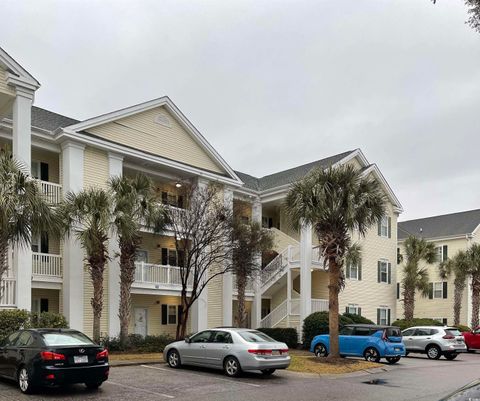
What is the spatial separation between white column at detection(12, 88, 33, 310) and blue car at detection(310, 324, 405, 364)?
11.4m

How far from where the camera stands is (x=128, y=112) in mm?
26172

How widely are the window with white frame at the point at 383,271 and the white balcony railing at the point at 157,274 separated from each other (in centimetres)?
1528

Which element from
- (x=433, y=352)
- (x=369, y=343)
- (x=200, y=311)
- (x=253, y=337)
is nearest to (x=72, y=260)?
(x=200, y=311)

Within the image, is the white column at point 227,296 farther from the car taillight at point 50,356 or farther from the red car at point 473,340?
the car taillight at point 50,356

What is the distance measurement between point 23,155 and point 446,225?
3917 centimetres

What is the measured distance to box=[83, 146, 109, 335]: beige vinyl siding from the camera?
76.8ft

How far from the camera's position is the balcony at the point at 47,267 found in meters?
22.2

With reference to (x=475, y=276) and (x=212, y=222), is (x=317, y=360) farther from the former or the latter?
(x=475, y=276)

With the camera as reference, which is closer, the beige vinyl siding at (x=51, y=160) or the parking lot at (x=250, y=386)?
the parking lot at (x=250, y=386)

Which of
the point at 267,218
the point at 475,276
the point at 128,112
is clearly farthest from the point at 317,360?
the point at 475,276

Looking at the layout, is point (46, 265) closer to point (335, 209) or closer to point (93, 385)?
point (93, 385)

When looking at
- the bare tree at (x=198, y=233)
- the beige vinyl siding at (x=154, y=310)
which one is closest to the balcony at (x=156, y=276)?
the bare tree at (x=198, y=233)

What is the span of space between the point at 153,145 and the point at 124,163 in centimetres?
177

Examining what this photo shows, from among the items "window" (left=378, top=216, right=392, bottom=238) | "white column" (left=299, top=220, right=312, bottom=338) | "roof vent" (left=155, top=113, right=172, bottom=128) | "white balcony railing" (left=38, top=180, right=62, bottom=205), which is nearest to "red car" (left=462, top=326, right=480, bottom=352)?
"window" (left=378, top=216, right=392, bottom=238)
